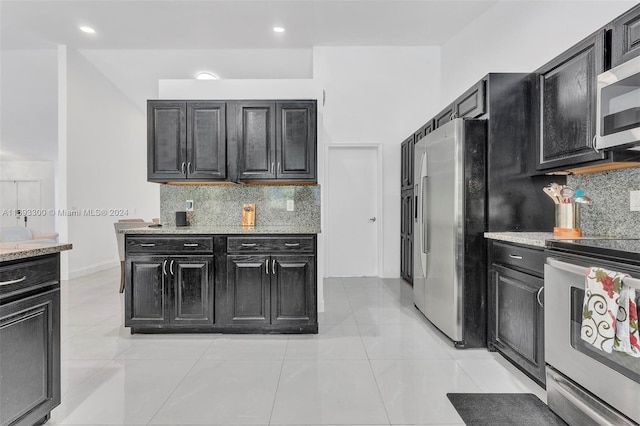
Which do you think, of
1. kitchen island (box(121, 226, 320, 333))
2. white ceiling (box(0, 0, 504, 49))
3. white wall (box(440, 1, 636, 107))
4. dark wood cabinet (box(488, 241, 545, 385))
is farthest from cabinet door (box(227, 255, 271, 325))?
white ceiling (box(0, 0, 504, 49))

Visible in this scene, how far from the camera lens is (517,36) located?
3709 millimetres

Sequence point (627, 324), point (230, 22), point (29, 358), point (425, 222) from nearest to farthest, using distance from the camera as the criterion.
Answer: point (627, 324), point (29, 358), point (425, 222), point (230, 22)

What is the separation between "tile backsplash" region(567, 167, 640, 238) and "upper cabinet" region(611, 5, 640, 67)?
2.41 feet

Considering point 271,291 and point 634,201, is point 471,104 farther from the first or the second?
point 271,291

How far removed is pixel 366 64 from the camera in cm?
545

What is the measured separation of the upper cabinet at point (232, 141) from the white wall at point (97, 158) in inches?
120

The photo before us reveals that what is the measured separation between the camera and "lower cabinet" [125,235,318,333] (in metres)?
2.96

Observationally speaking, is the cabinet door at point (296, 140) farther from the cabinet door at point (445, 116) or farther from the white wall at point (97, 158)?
the white wall at point (97, 158)

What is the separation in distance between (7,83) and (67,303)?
506 centimetres

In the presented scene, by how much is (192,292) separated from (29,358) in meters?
1.40

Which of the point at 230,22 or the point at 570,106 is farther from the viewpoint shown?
the point at 230,22

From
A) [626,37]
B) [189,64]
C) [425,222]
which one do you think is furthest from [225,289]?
[189,64]

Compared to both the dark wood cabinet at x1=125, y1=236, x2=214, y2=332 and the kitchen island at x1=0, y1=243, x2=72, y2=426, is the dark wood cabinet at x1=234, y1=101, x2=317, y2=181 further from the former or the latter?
the kitchen island at x1=0, y1=243, x2=72, y2=426

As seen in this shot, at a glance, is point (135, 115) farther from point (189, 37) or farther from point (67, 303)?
point (67, 303)
